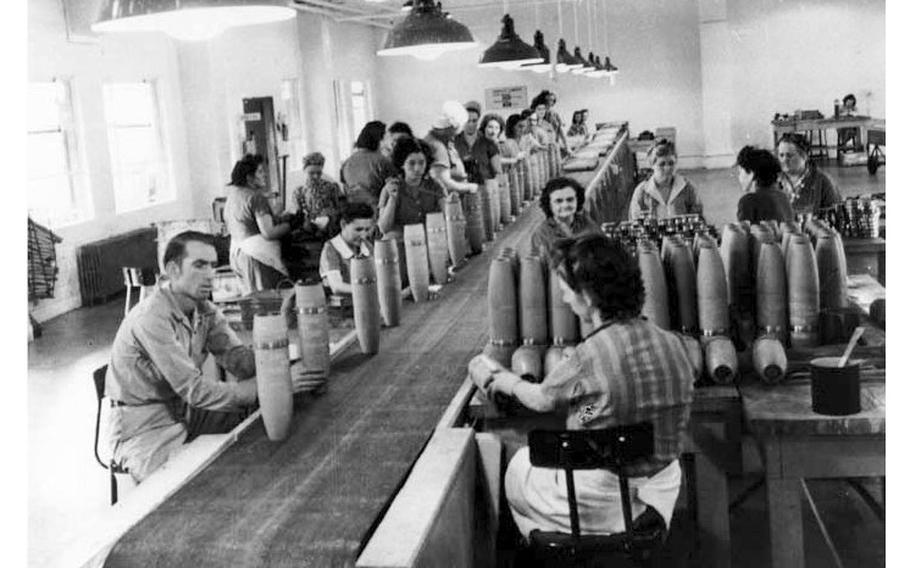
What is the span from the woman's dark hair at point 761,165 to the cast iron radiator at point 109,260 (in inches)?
238

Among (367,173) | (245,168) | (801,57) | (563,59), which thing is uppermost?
(801,57)

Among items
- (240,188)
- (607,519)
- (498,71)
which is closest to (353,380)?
(607,519)

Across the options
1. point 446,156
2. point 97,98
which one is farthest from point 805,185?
point 97,98

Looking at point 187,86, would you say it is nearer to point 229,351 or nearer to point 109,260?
point 109,260

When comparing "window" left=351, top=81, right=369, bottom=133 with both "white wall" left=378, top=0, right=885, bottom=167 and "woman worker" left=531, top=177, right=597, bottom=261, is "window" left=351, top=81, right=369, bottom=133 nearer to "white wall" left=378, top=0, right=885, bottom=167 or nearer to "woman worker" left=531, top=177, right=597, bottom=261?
"white wall" left=378, top=0, right=885, bottom=167

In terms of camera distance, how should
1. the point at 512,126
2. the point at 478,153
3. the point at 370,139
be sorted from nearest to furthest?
the point at 370,139, the point at 478,153, the point at 512,126

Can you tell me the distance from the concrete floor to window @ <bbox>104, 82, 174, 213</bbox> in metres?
2.44

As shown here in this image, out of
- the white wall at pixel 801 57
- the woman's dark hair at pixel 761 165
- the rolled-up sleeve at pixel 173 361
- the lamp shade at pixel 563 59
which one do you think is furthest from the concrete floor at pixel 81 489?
the white wall at pixel 801 57

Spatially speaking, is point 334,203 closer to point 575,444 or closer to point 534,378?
point 534,378

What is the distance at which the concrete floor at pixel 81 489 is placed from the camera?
3.60 metres

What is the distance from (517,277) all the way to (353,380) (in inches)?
20.9

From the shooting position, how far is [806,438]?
266 cm

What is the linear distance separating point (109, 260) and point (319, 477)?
8672 mm

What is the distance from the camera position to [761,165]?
→ 553 cm
